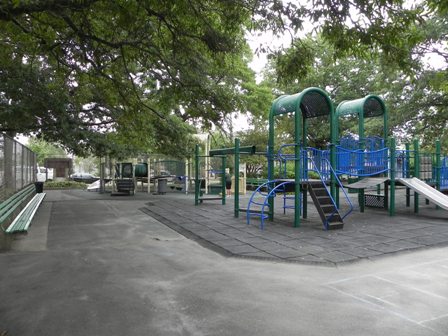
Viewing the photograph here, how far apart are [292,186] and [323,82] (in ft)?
74.2

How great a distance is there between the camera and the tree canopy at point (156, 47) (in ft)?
18.8

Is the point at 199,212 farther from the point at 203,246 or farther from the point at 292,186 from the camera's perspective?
the point at 203,246

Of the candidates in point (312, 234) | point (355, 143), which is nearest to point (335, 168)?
point (312, 234)

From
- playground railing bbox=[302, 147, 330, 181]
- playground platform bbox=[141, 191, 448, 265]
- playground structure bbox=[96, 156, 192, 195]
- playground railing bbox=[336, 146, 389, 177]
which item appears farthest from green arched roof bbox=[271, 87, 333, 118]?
playground structure bbox=[96, 156, 192, 195]

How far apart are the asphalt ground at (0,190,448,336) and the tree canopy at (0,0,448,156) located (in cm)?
297

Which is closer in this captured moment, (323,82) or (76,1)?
(76,1)

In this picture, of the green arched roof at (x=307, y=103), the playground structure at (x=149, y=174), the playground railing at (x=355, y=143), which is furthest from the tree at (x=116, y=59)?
the playground structure at (x=149, y=174)

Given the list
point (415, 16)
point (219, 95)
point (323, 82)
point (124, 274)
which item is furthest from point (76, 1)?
point (323, 82)

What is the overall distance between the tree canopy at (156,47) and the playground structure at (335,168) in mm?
1970

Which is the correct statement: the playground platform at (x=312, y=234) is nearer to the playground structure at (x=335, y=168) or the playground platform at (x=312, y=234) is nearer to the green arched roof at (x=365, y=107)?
the playground structure at (x=335, y=168)

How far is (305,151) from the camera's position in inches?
398

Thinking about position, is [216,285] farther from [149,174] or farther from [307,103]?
[149,174]

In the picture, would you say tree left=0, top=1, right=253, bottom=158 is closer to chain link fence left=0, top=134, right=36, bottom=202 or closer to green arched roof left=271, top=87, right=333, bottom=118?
green arched roof left=271, top=87, right=333, bottom=118

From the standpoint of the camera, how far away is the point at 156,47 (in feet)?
27.6
